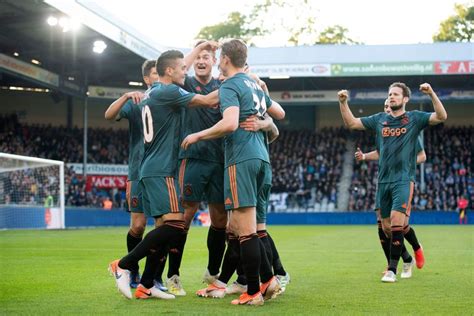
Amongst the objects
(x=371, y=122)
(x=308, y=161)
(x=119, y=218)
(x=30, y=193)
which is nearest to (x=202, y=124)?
(x=371, y=122)

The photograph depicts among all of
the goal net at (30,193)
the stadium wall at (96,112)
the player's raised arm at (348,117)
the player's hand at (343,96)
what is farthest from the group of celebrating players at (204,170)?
the stadium wall at (96,112)

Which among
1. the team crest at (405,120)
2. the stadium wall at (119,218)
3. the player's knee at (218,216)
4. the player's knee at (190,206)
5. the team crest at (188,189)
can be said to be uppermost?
the team crest at (405,120)

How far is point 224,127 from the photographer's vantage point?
6918mm

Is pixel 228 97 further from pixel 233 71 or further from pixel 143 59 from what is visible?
pixel 143 59

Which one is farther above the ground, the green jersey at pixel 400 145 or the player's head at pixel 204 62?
the player's head at pixel 204 62

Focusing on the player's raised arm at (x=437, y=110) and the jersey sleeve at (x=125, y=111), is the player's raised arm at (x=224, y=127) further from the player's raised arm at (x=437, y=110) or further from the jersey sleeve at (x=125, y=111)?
→ the player's raised arm at (x=437, y=110)

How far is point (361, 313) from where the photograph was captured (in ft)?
21.4

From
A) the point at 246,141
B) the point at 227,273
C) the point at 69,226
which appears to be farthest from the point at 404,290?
the point at 69,226

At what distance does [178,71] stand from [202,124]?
87 centimetres

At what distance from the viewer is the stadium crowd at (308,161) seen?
40.6m

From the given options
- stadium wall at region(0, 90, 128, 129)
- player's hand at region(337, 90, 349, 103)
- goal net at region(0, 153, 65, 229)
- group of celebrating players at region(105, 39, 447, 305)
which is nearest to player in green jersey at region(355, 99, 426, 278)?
player's hand at region(337, 90, 349, 103)

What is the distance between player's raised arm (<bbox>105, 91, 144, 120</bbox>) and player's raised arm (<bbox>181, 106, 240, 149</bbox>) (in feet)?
3.84

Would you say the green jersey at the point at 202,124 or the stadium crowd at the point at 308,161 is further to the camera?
the stadium crowd at the point at 308,161

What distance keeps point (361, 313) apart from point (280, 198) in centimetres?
3483
